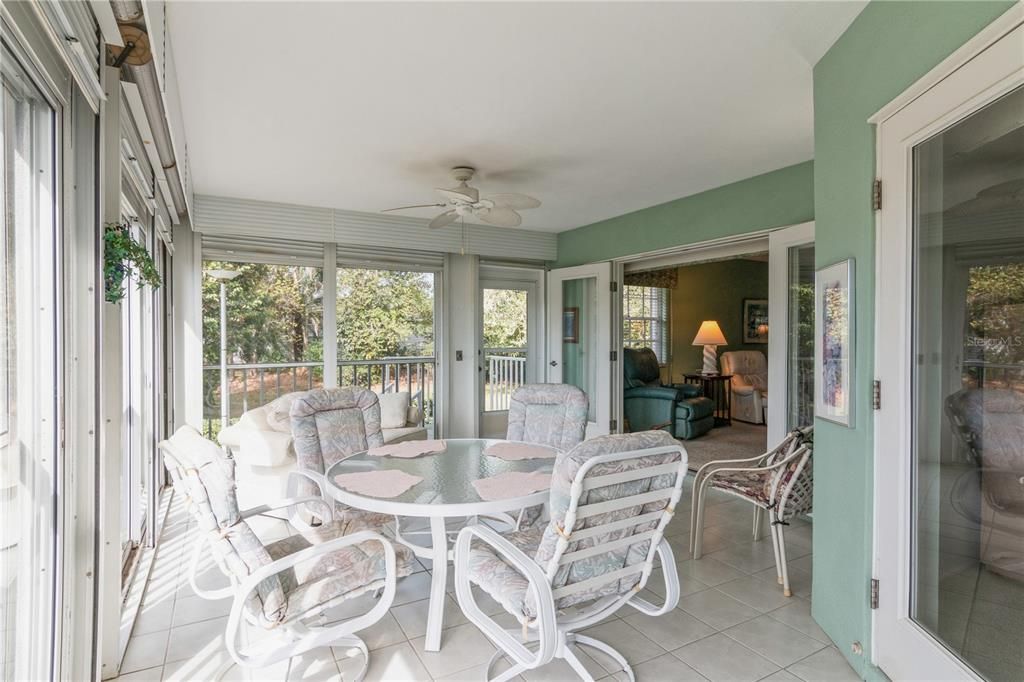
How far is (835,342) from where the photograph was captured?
7.13 feet

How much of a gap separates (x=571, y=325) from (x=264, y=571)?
15.7 ft

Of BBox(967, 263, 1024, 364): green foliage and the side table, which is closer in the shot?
BBox(967, 263, 1024, 364): green foliage

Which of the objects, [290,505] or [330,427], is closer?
[290,505]

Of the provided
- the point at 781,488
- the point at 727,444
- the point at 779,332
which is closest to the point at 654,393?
the point at 727,444

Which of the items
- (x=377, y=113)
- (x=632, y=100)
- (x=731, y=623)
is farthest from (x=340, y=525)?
(x=632, y=100)

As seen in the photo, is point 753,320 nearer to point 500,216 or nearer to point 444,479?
point 500,216

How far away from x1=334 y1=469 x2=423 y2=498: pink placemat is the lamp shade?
6.19m

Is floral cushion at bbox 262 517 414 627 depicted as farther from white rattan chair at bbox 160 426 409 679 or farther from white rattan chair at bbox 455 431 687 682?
white rattan chair at bbox 455 431 687 682

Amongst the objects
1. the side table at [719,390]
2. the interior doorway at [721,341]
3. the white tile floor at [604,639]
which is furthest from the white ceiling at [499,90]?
the side table at [719,390]

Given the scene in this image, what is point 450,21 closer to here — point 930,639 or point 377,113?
point 377,113

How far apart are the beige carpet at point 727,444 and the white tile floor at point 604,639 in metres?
2.64

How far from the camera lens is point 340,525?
239 centimetres

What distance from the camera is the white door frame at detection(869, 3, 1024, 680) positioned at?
165 centimetres

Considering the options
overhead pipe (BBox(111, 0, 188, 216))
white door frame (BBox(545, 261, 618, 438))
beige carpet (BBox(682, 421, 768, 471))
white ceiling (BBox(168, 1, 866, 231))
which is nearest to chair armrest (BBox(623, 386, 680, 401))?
beige carpet (BBox(682, 421, 768, 471))
